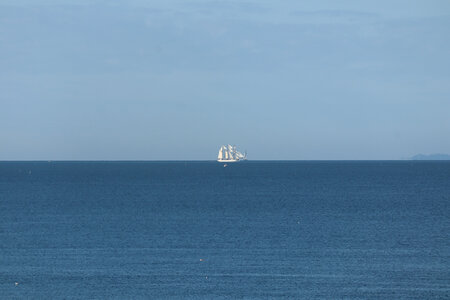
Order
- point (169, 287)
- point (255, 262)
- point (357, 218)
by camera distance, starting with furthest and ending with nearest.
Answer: point (357, 218) → point (255, 262) → point (169, 287)

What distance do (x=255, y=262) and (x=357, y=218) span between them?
124 ft

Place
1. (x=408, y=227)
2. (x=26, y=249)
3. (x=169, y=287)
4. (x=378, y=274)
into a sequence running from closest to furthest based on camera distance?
1. (x=169, y=287)
2. (x=378, y=274)
3. (x=26, y=249)
4. (x=408, y=227)

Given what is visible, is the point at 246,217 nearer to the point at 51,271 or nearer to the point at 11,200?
the point at 51,271

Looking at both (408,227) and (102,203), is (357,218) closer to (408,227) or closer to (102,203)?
(408,227)

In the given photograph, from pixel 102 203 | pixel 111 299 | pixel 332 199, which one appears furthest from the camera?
pixel 332 199

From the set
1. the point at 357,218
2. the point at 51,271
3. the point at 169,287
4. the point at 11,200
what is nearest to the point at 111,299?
the point at 169,287

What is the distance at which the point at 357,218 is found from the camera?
264ft

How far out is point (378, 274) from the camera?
135 ft

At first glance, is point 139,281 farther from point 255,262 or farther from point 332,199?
point 332,199

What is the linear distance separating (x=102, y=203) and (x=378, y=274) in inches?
2834

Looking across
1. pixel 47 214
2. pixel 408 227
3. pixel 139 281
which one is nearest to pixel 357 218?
pixel 408 227

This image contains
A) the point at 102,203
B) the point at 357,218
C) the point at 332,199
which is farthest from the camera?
the point at 332,199

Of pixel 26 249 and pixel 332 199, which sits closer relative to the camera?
pixel 26 249

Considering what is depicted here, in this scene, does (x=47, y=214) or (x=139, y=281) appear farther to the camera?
(x=47, y=214)
